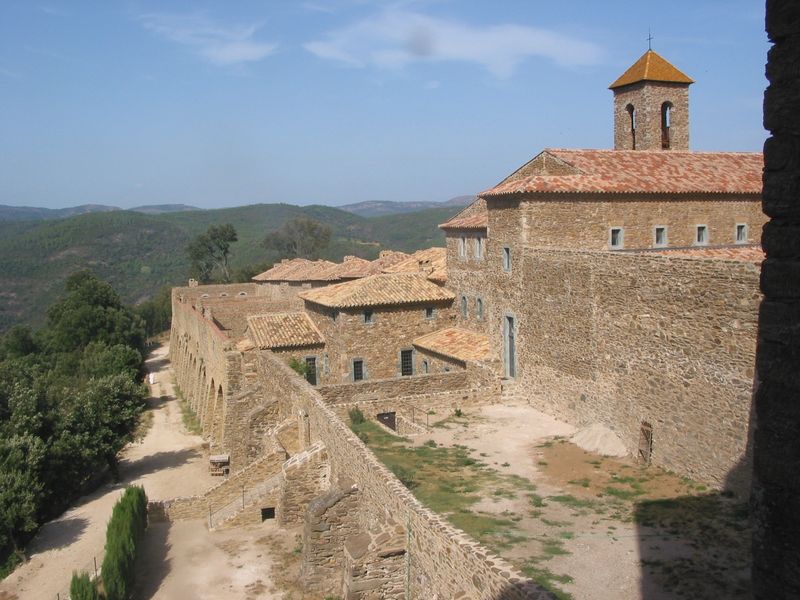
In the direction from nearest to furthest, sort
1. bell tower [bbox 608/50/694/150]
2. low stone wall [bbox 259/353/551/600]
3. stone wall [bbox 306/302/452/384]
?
low stone wall [bbox 259/353/551/600]
stone wall [bbox 306/302/452/384]
bell tower [bbox 608/50/694/150]

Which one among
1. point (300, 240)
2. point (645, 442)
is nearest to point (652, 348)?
point (645, 442)

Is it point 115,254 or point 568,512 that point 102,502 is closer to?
point 568,512

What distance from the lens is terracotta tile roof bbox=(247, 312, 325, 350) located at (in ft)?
89.9

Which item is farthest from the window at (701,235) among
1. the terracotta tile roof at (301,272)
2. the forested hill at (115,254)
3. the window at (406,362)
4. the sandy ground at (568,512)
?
the forested hill at (115,254)

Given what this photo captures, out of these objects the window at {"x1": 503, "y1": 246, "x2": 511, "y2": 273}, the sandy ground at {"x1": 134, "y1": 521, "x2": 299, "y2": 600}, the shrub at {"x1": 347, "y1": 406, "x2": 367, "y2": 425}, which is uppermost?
the window at {"x1": 503, "y1": 246, "x2": 511, "y2": 273}

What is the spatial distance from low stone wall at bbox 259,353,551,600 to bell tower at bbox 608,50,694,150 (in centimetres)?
2073

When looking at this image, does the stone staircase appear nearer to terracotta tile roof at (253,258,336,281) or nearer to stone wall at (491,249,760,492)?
stone wall at (491,249,760,492)

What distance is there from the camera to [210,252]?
292ft

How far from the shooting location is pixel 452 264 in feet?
90.6

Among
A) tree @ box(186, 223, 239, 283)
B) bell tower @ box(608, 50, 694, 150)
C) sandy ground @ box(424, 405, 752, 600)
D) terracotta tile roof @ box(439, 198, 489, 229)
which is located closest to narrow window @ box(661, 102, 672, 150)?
bell tower @ box(608, 50, 694, 150)

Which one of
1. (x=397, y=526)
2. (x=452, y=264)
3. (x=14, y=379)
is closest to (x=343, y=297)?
(x=452, y=264)

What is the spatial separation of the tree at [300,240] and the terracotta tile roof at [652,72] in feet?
240

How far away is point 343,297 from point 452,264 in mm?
4239

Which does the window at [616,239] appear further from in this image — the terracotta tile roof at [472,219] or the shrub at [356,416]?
the shrub at [356,416]
